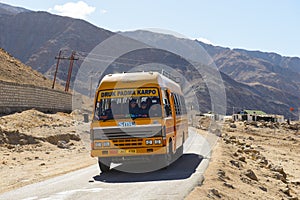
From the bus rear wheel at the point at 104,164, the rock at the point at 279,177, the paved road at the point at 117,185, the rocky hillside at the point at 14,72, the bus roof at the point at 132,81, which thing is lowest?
the rock at the point at 279,177

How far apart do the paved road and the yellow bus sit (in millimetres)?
641

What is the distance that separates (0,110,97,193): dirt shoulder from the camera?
16.1 meters

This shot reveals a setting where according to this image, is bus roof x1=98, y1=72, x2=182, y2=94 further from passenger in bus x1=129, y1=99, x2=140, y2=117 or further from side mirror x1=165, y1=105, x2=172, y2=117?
side mirror x1=165, y1=105, x2=172, y2=117

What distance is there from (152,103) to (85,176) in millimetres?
3374

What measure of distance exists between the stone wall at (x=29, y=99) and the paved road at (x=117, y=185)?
1917 cm

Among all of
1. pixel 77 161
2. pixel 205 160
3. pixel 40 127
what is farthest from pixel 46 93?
pixel 205 160

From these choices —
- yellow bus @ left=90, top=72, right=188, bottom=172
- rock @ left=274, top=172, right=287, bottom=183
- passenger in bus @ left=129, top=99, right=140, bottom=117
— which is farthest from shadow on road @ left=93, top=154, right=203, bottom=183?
rock @ left=274, top=172, right=287, bottom=183

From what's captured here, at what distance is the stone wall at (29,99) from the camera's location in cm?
3278

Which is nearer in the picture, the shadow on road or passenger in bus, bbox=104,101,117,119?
the shadow on road

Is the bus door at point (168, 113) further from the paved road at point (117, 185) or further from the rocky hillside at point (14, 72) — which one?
the rocky hillside at point (14, 72)

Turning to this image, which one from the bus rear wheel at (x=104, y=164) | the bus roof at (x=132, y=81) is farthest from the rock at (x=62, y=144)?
the bus roof at (x=132, y=81)

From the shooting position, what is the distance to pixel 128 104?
14367mm

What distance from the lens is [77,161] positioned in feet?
67.2

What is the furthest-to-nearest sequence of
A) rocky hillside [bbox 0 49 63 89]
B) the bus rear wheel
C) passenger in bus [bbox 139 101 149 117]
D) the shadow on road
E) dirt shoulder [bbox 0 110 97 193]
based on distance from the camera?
rocky hillside [bbox 0 49 63 89] → dirt shoulder [bbox 0 110 97 193] → the bus rear wheel → passenger in bus [bbox 139 101 149 117] → the shadow on road
